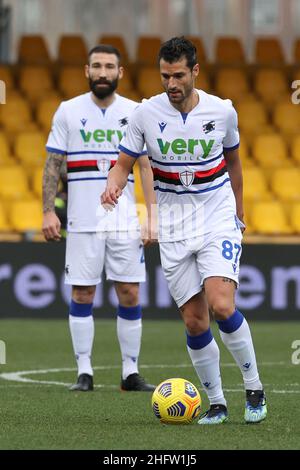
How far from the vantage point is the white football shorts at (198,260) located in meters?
7.34

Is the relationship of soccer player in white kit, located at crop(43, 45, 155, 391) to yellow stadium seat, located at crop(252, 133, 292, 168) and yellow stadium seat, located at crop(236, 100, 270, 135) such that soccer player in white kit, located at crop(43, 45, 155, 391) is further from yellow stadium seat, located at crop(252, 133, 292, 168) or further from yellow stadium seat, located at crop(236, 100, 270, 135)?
yellow stadium seat, located at crop(236, 100, 270, 135)

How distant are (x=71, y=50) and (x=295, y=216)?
488 centimetres

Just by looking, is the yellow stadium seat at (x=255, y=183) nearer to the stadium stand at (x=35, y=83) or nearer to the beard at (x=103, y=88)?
the stadium stand at (x=35, y=83)

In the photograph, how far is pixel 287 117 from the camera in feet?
62.7

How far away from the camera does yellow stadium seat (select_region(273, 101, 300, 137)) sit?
18969 millimetres

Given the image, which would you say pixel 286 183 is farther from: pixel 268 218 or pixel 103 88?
pixel 103 88

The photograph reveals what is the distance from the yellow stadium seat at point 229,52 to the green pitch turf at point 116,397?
671 centimetres

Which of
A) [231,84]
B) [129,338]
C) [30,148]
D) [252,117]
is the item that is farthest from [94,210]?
[231,84]

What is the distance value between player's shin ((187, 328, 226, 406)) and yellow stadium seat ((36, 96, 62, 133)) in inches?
437

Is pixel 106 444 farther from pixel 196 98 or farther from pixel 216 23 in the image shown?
pixel 216 23

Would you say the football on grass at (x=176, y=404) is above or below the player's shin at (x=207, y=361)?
below


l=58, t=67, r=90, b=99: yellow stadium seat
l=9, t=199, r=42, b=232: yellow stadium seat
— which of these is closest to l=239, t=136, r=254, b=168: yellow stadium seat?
l=58, t=67, r=90, b=99: yellow stadium seat

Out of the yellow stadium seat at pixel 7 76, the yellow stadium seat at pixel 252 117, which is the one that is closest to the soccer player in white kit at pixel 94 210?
the yellow stadium seat at pixel 252 117
